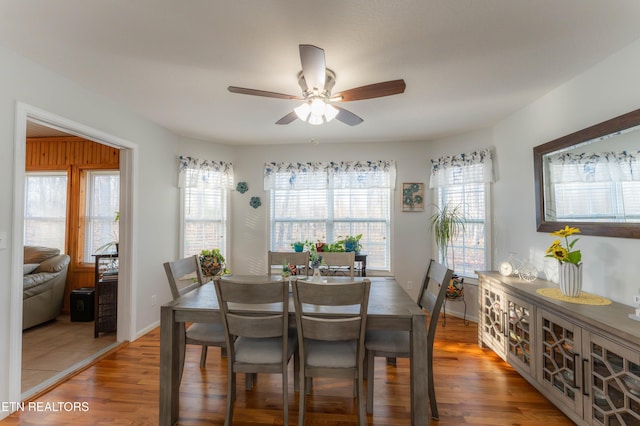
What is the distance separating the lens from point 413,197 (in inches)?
173

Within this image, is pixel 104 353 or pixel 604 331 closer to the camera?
pixel 604 331

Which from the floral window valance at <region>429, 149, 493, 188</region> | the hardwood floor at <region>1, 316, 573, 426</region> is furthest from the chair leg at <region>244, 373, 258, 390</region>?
the floral window valance at <region>429, 149, 493, 188</region>

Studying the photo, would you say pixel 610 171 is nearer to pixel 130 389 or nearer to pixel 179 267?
pixel 179 267

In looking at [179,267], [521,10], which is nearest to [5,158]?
[179,267]

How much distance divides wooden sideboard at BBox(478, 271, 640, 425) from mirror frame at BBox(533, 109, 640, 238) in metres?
0.52

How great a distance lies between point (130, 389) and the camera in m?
2.33

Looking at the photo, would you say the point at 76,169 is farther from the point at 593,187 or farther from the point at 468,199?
the point at 593,187

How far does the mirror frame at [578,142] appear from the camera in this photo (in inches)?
78.6

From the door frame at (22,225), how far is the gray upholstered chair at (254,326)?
1605 mm

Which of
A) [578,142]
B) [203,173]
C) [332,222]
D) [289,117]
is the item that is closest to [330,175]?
[332,222]

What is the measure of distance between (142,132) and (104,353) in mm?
2402

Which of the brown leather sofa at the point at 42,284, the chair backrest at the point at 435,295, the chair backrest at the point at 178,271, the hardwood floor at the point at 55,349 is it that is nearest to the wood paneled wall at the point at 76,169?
the brown leather sofa at the point at 42,284

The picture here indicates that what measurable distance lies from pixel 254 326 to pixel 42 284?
11.6 feet

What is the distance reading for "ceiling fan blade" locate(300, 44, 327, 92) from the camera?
5.26 ft
